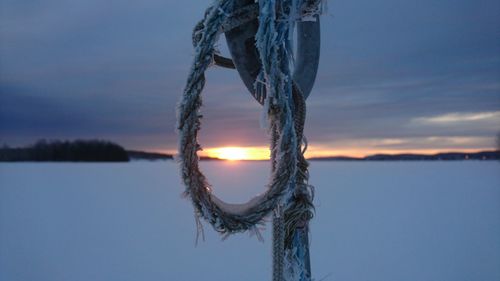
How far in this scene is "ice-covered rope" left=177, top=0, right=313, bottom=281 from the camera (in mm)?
916

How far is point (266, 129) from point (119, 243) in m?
3.89

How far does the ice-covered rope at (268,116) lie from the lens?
36.0 inches

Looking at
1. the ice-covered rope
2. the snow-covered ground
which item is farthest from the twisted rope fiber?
the snow-covered ground

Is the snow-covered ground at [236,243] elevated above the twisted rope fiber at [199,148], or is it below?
below

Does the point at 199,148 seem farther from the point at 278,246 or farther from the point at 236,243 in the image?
the point at 236,243

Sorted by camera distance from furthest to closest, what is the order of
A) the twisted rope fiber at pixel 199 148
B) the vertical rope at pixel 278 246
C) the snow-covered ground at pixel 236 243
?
the snow-covered ground at pixel 236 243, the vertical rope at pixel 278 246, the twisted rope fiber at pixel 199 148

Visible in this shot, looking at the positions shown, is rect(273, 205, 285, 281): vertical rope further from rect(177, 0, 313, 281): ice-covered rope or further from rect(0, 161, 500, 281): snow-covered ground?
rect(0, 161, 500, 281): snow-covered ground

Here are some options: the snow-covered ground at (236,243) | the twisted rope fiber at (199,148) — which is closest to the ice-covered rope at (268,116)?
the twisted rope fiber at (199,148)

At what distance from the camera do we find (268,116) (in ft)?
3.17

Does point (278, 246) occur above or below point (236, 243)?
above

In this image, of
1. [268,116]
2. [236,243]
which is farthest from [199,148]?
[236,243]

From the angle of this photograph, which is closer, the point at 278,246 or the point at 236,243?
the point at 278,246

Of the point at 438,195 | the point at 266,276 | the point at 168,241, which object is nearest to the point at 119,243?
the point at 168,241

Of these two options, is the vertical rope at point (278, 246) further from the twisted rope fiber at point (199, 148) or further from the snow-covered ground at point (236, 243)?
the snow-covered ground at point (236, 243)
